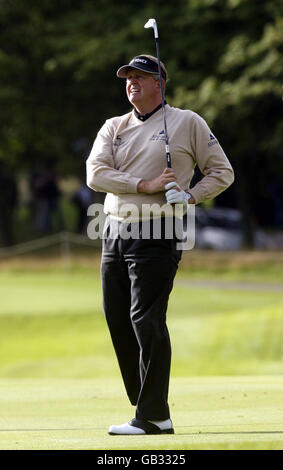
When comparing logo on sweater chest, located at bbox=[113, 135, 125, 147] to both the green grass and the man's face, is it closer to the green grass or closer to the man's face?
the man's face

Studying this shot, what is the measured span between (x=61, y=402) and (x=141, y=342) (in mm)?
1735

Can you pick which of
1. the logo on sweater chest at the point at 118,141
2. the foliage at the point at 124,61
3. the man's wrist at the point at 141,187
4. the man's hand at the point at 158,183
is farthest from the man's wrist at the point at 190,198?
the foliage at the point at 124,61

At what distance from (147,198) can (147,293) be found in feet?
1.69

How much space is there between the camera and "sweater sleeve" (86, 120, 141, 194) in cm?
578

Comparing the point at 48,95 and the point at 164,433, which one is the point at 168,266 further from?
the point at 48,95

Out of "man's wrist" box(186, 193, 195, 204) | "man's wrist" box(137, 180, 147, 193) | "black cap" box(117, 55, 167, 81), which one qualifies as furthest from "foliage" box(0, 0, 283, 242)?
"man's wrist" box(137, 180, 147, 193)

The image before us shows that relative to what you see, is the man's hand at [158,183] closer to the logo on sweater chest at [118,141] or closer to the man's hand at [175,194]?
the man's hand at [175,194]

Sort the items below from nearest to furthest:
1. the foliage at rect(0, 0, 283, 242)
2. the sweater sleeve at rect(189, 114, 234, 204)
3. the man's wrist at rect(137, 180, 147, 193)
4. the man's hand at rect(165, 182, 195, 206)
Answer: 1. the man's hand at rect(165, 182, 195, 206)
2. the man's wrist at rect(137, 180, 147, 193)
3. the sweater sleeve at rect(189, 114, 234, 204)
4. the foliage at rect(0, 0, 283, 242)

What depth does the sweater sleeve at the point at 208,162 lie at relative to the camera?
5.91 meters

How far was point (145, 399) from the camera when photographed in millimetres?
5863

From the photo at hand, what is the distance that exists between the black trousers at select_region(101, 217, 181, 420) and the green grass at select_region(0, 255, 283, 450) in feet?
0.88

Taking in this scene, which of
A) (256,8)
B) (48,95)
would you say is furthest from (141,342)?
(48,95)

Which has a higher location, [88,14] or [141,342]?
[88,14]
